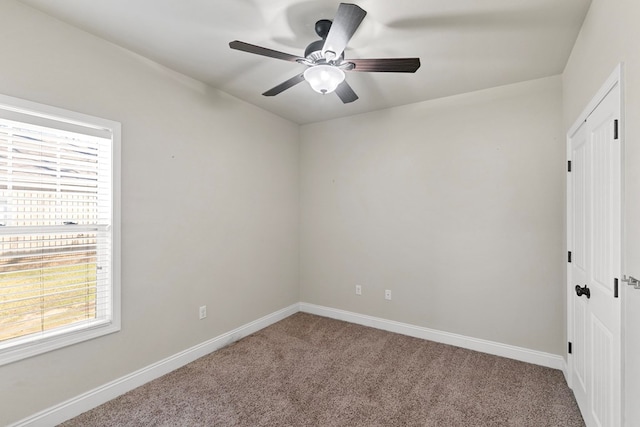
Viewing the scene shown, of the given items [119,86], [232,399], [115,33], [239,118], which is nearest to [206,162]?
[239,118]

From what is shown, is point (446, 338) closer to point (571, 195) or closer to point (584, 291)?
point (584, 291)

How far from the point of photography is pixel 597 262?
1784 mm

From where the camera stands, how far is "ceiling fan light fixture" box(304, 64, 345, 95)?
1.89 m

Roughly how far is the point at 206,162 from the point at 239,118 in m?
0.69

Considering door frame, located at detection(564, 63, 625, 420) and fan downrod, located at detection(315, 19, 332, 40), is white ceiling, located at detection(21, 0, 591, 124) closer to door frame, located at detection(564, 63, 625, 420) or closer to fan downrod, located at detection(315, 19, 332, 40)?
fan downrod, located at detection(315, 19, 332, 40)

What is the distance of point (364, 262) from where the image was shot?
12.4ft

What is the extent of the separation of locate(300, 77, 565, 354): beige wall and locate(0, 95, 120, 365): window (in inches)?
95.2

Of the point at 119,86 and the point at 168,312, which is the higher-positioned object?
the point at 119,86

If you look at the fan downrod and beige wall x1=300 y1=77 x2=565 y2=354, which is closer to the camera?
the fan downrod

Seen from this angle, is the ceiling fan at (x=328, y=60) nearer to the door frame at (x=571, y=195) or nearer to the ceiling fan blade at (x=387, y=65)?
the ceiling fan blade at (x=387, y=65)

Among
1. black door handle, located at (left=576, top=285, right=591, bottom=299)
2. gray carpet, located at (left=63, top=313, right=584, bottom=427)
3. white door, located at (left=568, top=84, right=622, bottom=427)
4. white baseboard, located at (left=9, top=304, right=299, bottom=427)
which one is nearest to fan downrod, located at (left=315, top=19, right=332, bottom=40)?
white door, located at (left=568, top=84, right=622, bottom=427)

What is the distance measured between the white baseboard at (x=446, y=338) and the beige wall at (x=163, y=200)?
0.69m

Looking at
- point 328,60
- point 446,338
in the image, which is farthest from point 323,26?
point 446,338

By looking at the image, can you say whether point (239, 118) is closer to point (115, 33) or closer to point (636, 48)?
point (115, 33)
